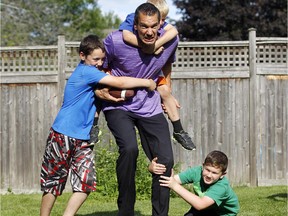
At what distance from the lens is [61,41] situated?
1016 centimetres

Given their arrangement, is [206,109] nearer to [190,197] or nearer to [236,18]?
[190,197]

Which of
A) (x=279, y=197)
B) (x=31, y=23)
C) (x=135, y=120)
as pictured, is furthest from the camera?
(x=31, y=23)

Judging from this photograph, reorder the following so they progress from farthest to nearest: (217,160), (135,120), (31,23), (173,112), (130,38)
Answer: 1. (31,23)
2. (173,112)
3. (135,120)
4. (130,38)
5. (217,160)

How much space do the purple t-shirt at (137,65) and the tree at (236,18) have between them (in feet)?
54.3

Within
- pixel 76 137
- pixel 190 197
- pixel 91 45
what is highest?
pixel 91 45

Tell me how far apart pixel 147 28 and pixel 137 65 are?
0.36 meters

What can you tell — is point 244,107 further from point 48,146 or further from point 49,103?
point 48,146

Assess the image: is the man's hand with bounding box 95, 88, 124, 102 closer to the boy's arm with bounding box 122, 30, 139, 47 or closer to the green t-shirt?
the boy's arm with bounding box 122, 30, 139, 47

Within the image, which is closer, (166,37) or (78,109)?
(166,37)

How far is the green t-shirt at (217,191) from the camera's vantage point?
4.91 meters

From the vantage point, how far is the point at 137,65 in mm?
5125

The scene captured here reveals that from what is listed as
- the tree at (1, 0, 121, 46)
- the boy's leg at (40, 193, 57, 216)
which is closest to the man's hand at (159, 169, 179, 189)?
the boy's leg at (40, 193, 57, 216)

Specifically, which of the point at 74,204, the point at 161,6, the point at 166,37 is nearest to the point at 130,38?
the point at 166,37

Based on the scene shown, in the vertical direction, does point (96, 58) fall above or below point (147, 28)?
below
